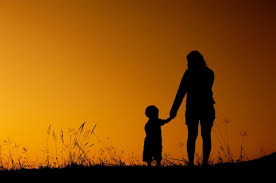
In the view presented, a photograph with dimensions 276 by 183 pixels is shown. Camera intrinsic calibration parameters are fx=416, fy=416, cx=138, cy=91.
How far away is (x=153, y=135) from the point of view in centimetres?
990

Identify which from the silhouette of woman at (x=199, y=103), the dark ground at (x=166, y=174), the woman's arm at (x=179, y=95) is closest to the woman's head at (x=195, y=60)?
the silhouette of woman at (x=199, y=103)

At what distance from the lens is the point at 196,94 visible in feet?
27.7

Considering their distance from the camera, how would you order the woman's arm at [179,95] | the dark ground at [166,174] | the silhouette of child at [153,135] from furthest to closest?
the silhouette of child at [153,135]
the woman's arm at [179,95]
the dark ground at [166,174]

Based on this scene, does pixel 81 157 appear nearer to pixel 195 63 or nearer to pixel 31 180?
pixel 31 180

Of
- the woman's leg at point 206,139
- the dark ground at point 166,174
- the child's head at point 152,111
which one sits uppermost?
the child's head at point 152,111

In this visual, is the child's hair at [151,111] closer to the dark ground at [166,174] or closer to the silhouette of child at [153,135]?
the silhouette of child at [153,135]

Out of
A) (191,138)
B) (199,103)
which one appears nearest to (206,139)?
(191,138)

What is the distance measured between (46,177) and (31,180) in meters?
0.26


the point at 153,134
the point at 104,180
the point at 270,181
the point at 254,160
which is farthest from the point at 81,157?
the point at 270,181

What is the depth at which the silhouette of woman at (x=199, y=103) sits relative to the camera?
829 cm

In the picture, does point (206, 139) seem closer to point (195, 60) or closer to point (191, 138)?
point (191, 138)

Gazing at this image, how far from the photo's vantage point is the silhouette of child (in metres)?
9.86

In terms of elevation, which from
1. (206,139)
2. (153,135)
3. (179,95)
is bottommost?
(206,139)

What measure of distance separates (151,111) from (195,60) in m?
2.07
